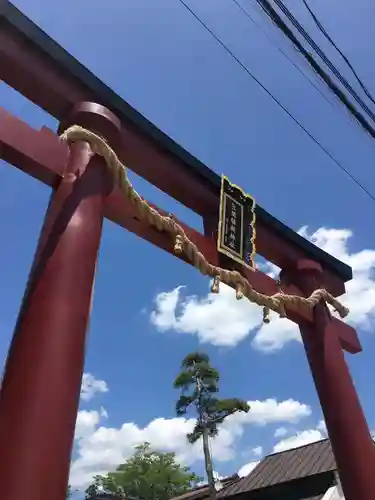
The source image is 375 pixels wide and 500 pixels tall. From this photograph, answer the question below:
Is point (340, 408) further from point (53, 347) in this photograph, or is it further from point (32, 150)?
point (32, 150)

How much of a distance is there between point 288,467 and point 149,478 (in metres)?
18.2

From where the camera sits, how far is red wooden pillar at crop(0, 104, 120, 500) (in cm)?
179

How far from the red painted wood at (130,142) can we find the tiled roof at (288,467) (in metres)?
7.87

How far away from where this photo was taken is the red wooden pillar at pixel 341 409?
3565mm

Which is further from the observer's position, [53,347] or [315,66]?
[315,66]

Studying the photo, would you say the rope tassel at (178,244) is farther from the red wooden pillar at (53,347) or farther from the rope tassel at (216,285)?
the red wooden pillar at (53,347)

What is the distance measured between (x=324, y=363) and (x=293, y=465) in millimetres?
8602

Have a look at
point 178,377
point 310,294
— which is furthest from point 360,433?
point 178,377

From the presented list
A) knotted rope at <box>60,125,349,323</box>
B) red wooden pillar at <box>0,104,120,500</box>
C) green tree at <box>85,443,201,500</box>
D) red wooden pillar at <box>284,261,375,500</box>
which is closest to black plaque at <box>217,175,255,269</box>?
knotted rope at <box>60,125,349,323</box>

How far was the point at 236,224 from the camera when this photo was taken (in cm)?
410

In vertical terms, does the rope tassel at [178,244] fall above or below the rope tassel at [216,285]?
above

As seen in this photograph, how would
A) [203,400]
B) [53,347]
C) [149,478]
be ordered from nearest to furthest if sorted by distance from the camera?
[53,347], [203,400], [149,478]

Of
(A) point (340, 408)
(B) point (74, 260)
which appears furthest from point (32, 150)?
(A) point (340, 408)

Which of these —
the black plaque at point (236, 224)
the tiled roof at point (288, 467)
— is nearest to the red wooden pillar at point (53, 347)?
the black plaque at point (236, 224)
